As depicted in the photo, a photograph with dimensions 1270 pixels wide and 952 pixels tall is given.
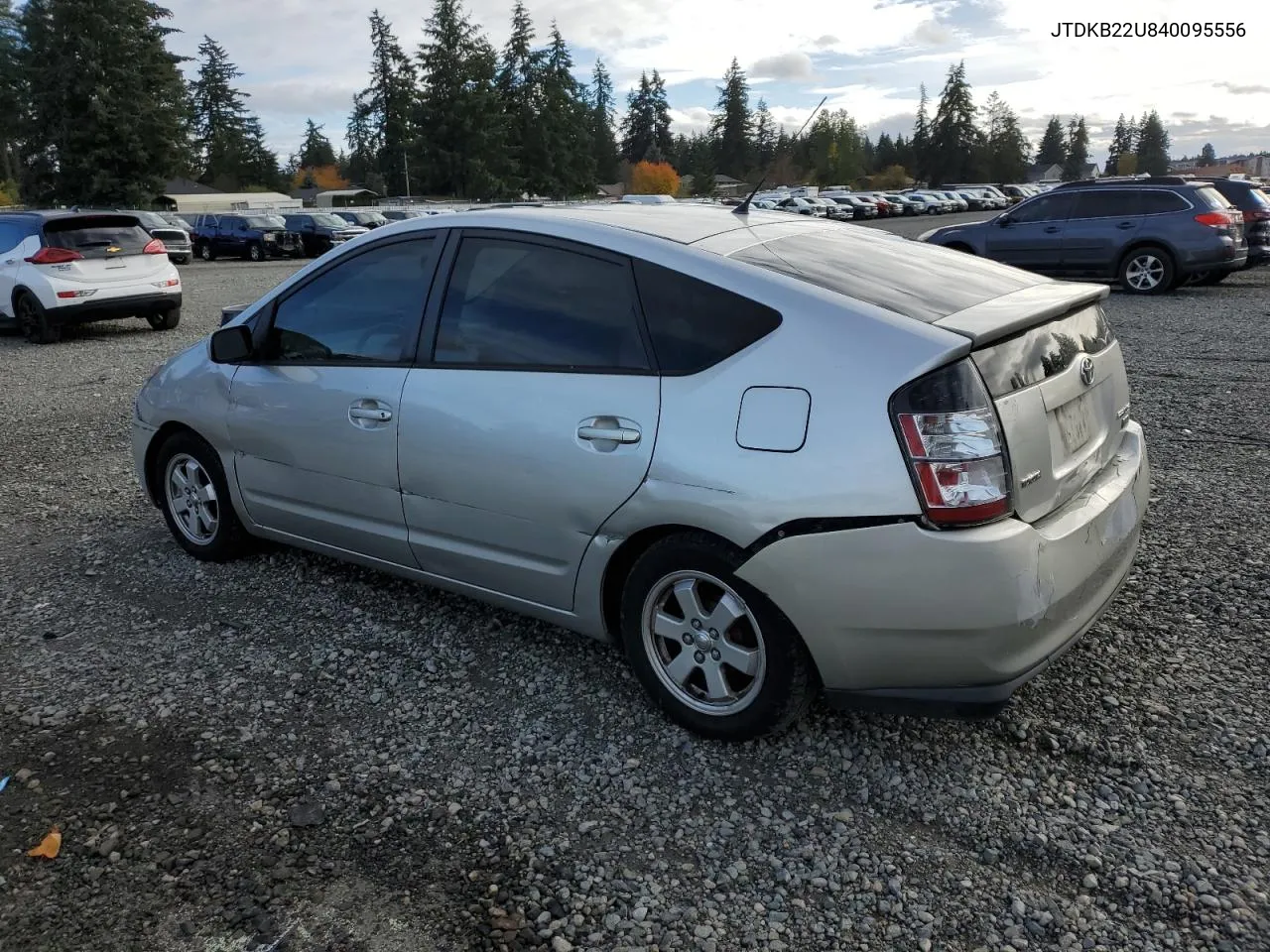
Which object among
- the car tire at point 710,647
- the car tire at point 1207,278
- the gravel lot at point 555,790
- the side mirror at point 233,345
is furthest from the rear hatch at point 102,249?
the car tire at point 1207,278

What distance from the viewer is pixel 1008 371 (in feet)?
9.43

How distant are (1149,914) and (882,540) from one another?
110cm

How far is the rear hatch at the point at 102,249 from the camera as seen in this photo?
1278cm

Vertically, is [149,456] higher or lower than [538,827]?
higher

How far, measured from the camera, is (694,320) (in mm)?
Result: 3158

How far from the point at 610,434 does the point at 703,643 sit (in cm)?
72

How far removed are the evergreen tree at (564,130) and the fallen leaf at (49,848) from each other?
88.7 metres

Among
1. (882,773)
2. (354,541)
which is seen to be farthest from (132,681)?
(882,773)

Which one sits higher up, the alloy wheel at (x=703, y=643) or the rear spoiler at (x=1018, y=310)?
the rear spoiler at (x=1018, y=310)

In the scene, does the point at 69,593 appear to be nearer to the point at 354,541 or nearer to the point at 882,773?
the point at 354,541

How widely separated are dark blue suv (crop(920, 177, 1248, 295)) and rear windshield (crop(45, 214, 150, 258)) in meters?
12.5

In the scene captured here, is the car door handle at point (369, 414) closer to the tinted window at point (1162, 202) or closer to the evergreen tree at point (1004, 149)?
the tinted window at point (1162, 202)

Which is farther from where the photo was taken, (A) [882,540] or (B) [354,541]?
(B) [354,541]

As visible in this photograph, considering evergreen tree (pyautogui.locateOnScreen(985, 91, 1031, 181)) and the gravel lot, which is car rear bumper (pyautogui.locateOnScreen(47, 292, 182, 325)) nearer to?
the gravel lot
